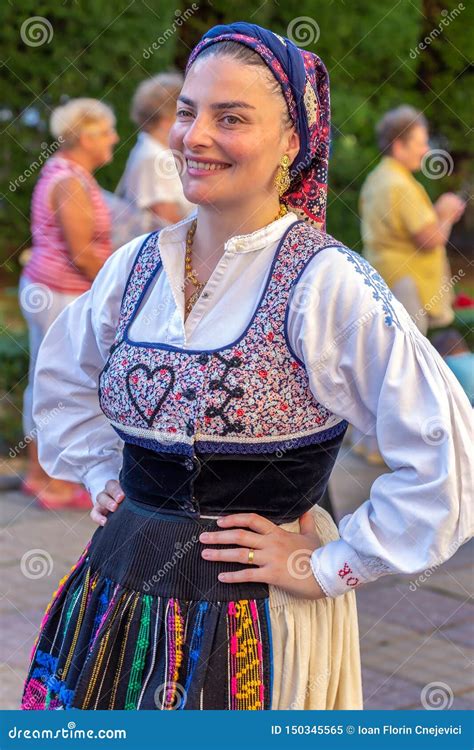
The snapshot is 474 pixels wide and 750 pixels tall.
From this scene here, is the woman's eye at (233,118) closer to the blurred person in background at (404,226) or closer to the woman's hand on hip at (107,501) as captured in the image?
the woman's hand on hip at (107,501)

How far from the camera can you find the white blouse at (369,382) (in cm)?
207

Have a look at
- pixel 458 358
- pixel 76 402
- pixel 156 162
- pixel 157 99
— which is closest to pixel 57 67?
pixel 157 99

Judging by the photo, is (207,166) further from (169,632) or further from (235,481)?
(169,632)

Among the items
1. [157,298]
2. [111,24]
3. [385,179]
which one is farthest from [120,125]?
[157,298]

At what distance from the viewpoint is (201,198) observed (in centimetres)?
215

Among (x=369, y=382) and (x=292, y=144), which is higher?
(x=292, y=144)

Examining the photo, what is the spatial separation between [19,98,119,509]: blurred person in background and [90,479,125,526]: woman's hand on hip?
3.48 metres

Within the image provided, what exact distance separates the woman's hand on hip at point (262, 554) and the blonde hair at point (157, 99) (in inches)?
168

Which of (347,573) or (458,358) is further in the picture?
(458,358)

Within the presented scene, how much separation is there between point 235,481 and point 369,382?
11.6 inches

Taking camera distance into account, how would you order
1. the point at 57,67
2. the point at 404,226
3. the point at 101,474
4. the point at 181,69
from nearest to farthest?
the point at 101,474
the point at 404,226
the point at 57,67
the point at 181,69

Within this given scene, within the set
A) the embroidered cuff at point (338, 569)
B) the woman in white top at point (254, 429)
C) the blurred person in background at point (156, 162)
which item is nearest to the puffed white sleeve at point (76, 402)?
the woman in white top at point (254, 429)

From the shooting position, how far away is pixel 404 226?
6.99 meters

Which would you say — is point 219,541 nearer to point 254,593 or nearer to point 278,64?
point 254,593
